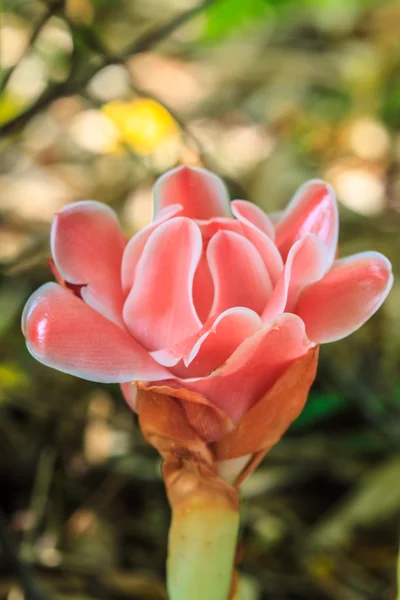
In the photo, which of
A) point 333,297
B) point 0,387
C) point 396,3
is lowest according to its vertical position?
point 396,3

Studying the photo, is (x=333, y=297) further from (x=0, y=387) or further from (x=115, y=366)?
(x=0, y=387)

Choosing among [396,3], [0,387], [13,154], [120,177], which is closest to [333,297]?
[0,387]

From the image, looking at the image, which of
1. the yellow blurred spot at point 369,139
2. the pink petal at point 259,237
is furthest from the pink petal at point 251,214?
the yellow blurred spot at point 369,139

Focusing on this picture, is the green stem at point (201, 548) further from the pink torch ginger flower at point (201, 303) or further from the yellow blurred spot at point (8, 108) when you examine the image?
the yellow blurred spot at point (8, 108)

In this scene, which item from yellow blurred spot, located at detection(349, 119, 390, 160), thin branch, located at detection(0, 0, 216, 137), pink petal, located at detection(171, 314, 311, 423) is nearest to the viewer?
pink petal, located at detection(171, 314, 311, 423)

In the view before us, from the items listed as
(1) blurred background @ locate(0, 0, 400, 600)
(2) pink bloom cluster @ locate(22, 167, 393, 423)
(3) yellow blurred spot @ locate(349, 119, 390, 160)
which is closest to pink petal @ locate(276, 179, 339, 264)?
(2) pink bloom cluster @ locate(22, 167, 393, 423)

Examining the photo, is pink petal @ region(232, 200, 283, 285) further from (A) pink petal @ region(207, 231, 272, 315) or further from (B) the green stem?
(B) the green stem
